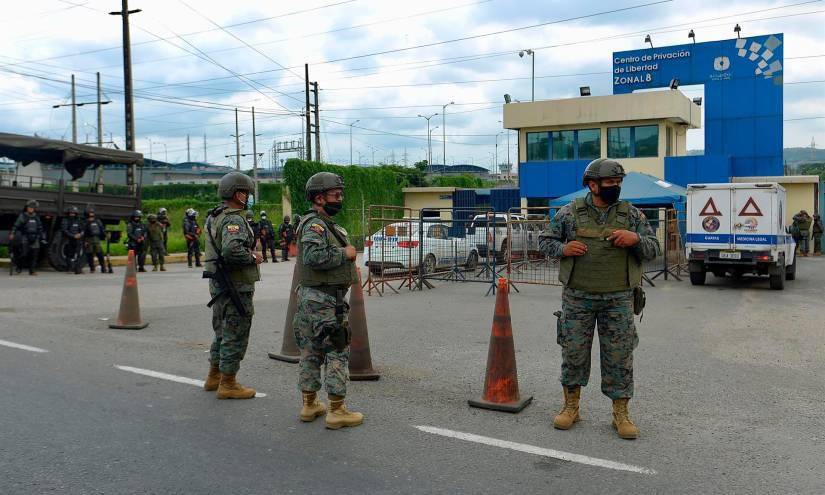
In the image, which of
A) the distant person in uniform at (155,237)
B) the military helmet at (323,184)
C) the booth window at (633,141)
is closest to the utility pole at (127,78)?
the distant person in uniform at (155,237)

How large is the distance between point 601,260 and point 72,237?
15741 millimetres

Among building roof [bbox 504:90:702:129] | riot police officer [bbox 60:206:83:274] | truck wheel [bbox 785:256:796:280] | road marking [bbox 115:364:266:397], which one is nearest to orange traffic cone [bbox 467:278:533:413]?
road marking [bbox 115:364:266:397]

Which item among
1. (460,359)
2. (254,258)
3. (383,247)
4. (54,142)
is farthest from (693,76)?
(254,258)

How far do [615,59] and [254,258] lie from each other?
32589 millimetres

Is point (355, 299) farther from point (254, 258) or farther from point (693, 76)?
point (693, 76)

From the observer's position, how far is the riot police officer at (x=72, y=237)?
1773 cm

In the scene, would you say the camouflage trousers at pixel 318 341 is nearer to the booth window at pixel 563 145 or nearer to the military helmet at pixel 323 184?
the military helmet at pixel 323 184

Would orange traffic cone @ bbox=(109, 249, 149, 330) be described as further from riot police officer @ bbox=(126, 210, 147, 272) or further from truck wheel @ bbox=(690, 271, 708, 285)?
truck wheel @ bbox=(690, 271, 708, 285)

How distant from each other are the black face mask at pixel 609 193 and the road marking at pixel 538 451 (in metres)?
1.78

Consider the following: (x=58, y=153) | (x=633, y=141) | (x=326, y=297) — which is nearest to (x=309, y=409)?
(x=326, y=297)

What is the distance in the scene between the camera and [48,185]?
18.1 m

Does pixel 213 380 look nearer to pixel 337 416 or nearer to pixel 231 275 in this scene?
pixel 231 275

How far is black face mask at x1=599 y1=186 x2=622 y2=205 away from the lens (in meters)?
5.17

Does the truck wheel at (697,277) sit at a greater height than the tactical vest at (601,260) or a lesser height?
lesser
